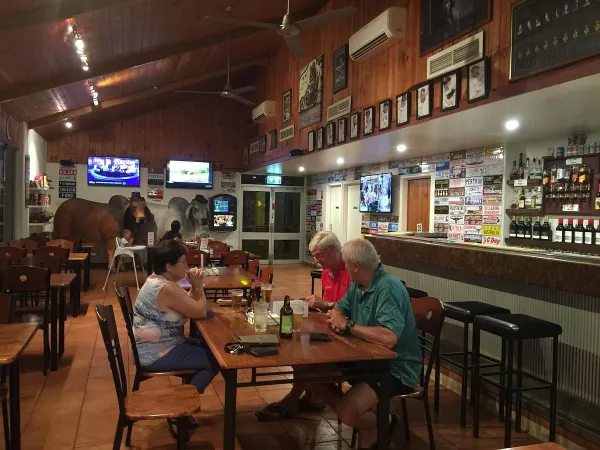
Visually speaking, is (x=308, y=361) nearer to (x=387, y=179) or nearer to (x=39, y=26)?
(x=39, y=26)

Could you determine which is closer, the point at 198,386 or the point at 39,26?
the point at 198,386

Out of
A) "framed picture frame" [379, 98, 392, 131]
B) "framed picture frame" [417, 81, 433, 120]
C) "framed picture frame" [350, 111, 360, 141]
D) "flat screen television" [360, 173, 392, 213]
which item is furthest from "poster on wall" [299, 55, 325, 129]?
"framed picture frame" [417, 81, 433, 120]

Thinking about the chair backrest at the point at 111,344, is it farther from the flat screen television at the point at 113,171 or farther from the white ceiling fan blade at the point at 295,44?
the flat screen television at the point at 113,171

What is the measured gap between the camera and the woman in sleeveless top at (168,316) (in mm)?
2938

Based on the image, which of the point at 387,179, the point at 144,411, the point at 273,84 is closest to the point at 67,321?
the point at 144,411

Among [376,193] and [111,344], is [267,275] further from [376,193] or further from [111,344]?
[376,193]

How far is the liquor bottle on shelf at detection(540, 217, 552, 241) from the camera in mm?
5887

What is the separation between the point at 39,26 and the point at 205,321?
3441 millimetres

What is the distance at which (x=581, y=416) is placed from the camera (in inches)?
122

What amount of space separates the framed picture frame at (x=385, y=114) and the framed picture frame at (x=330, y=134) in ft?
4.58

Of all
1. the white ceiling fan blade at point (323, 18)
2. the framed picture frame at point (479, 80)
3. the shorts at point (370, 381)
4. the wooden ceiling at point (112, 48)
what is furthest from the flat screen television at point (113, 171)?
the shorts at point (370, 381)

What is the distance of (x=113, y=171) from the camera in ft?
38.8

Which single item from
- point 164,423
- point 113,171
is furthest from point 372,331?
point 113,171

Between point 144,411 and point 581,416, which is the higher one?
point 144,411
